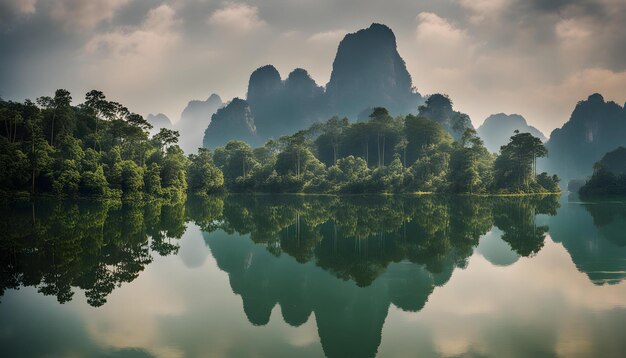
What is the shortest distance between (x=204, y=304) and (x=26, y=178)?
1716 inches

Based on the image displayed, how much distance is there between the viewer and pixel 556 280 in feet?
37.0

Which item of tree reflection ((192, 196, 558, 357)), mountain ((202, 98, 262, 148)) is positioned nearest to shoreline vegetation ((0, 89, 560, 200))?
tree reflection ((192, 196, 558, 357))

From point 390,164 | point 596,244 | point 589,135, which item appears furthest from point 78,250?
point 589,135

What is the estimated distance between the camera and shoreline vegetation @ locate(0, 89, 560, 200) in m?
45.0

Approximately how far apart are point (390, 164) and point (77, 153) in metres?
46.5

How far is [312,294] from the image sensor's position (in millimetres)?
10000

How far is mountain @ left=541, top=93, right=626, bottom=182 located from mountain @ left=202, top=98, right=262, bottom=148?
14530cm

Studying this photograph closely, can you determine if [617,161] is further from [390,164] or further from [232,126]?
[232,126]

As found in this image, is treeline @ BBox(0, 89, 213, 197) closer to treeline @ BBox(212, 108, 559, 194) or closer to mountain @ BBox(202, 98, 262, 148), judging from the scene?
treeline @ BBox(212, 108, 559, 194)

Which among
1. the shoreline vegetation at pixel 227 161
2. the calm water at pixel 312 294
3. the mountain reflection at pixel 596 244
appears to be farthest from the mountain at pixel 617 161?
the calm water at pixel 312 294

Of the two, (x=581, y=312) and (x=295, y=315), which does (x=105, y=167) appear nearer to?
(x=295, y=315)

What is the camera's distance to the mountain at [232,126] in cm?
19325

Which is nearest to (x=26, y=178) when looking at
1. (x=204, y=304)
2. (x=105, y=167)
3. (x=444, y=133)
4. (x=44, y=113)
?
(x=105, y=167)

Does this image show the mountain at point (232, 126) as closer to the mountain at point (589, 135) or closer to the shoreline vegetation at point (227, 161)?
the shoreline vegetation at point (227, 161)
